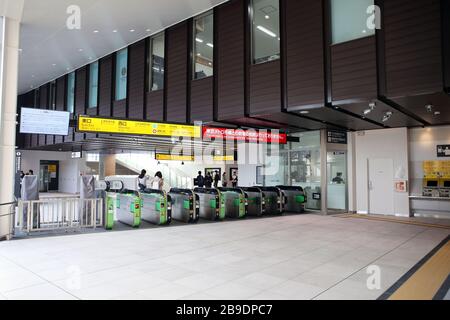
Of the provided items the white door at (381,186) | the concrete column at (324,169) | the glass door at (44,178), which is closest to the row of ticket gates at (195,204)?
the concrete column at (324,169)

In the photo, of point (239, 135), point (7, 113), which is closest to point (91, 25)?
point (7, 113)

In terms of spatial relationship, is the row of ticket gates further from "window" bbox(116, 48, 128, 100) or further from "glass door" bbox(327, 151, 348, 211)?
"window" bbox(116, 48, 128, 100)

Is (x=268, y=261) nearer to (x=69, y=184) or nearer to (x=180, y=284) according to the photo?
(x=180, y=284)

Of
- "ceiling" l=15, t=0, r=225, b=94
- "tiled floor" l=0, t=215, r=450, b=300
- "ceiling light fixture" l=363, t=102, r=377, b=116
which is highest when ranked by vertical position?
"ceiling" l=15, t=0, r=225, b=94

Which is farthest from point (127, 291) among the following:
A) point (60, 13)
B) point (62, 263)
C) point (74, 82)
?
point (74, 82)

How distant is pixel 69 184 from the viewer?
2300 centimetres

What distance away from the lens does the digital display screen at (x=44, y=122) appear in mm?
7816

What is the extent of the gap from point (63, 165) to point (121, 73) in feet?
41.6

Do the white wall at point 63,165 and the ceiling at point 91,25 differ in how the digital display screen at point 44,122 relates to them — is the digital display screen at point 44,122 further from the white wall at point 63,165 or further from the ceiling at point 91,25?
the white wall at point 63,165

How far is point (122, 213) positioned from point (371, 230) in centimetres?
633

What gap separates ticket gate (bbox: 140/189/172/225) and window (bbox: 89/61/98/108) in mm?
8122

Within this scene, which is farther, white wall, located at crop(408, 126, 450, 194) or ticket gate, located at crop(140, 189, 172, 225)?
white wall, located at crop(408, 126, 450, 194)

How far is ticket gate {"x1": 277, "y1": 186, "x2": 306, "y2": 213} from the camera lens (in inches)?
444

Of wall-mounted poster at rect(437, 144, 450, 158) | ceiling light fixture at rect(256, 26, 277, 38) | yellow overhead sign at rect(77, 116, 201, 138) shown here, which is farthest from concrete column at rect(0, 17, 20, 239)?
wall-mounted poster at rect(437, 144, 450, 158)
